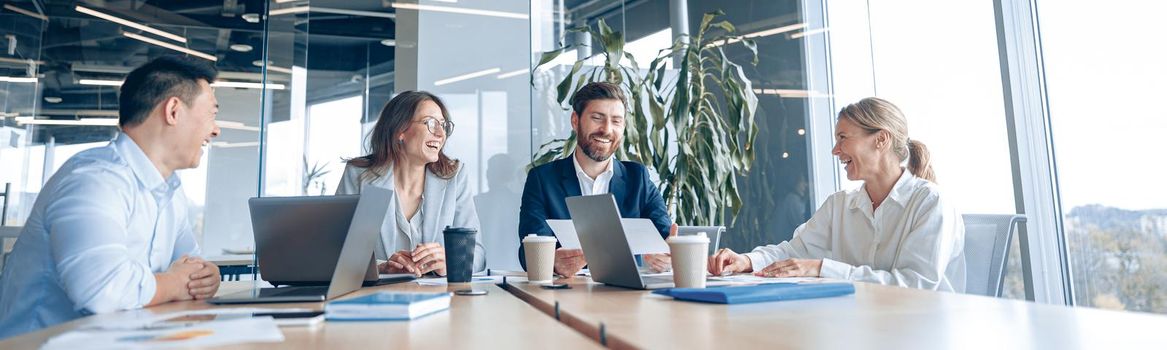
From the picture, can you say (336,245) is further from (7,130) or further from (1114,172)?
(7,130)

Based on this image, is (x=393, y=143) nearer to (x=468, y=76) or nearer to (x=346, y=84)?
(x=468, y=76)

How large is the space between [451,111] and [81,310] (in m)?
2.24

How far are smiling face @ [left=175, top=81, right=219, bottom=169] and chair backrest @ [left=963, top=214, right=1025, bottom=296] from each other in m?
2.02

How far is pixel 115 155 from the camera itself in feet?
4.80

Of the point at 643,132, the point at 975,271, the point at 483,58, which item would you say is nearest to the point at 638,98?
the point at 643,132

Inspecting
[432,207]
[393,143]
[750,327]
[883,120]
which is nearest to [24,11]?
[393,143]

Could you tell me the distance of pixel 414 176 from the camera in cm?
254

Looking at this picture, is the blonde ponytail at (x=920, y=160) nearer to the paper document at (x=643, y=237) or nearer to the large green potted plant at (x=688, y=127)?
the paper document at (x=643, y=237)

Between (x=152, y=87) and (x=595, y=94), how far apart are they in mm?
1647

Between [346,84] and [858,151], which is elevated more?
[346,84]

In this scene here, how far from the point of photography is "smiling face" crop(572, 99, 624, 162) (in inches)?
109

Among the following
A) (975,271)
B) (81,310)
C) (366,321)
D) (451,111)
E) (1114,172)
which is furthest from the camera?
(451,111)

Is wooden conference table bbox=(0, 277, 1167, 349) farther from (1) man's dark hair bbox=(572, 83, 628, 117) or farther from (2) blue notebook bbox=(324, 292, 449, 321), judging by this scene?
(1) man's dark hair bbox=(572, 83, 628, 117)

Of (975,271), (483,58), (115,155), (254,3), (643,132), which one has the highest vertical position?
(254,3)
